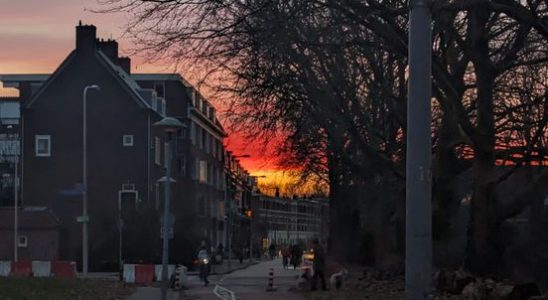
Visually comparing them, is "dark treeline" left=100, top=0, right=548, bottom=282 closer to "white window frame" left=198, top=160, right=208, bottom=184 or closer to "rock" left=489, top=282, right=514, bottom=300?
"rock" left=489, top=282, right=514, bottom=300

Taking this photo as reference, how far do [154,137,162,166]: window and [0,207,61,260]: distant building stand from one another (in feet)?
34.7

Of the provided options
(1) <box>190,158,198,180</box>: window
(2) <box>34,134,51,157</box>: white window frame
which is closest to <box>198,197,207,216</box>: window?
(1) <box>190,158,198,180</box>: window

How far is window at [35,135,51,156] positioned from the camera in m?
63.1

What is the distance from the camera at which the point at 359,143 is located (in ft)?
88.2

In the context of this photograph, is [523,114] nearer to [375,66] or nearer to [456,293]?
[375,66]

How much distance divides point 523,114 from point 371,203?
66.3 feet

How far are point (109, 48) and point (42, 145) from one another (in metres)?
9.78

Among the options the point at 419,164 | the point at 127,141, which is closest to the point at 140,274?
the point at 419,164

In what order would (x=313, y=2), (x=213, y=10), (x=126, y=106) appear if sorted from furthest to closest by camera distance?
1. (x=126, y=106)
2. (x=213, y=10)
3. (x=313, y=2)

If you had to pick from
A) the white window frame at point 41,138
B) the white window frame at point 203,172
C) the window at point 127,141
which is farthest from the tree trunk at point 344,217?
the white window frame at point 203,172

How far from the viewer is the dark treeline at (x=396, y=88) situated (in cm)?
1655

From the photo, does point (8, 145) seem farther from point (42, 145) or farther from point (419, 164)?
point (419, 164)

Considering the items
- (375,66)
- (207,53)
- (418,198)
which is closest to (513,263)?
(375,66)

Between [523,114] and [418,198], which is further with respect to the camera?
[523,114]
